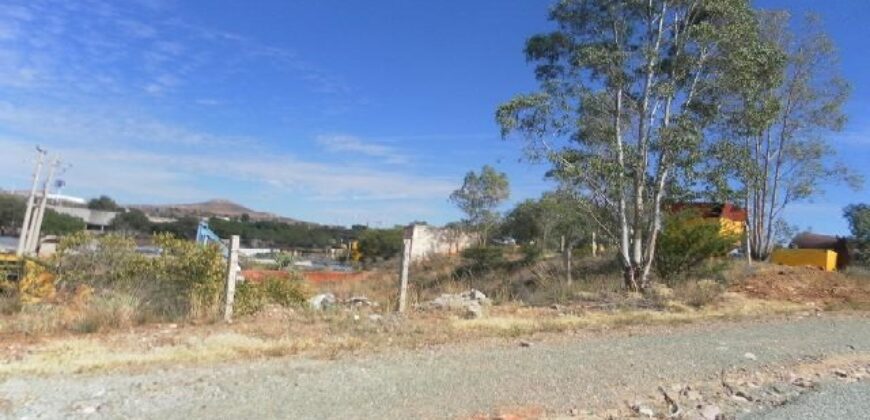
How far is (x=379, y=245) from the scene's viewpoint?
204 feet

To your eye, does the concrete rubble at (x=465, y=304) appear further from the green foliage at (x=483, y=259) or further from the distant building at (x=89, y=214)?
the distant building at (x=89, y=214)

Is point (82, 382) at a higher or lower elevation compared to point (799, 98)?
lower

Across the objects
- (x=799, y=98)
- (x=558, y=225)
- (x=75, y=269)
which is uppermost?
(x=799, y=98)

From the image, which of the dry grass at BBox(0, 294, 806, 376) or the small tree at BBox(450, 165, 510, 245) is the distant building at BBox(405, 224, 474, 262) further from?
the dry grass at BBox(0, 294, 806, 376)

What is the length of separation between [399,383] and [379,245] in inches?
2165

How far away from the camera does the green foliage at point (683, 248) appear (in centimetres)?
2138

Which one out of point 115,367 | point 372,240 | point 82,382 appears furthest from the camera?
point 372,240

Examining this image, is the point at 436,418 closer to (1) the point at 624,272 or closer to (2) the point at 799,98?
(1) the point at 624,272

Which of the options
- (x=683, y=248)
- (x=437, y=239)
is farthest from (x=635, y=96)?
(x=437, y=239)

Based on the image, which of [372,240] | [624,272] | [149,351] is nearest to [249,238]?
[372,240]

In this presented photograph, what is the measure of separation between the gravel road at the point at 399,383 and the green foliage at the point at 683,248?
35.8ft

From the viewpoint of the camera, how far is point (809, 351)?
10789mm

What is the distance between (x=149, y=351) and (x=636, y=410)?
18.8 ft

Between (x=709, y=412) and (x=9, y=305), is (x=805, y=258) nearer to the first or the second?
(x=709, y=412)
